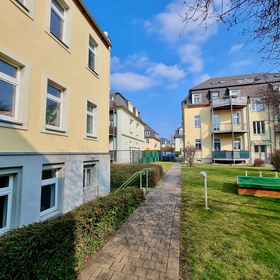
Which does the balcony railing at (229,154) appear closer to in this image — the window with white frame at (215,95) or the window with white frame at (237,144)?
the window with white frame at (237,144)

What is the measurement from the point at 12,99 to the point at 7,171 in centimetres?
165

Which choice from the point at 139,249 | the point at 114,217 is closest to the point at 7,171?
the point at 114,217

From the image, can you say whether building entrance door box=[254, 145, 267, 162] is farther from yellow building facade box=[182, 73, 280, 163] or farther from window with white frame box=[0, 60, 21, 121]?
window with white frame box=[0, 60, 21, 121]

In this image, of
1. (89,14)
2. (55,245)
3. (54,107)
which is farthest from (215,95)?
(55,245)

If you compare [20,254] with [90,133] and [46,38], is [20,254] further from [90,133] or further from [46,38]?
[90,133]

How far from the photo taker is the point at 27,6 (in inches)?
160

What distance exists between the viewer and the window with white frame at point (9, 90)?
3.45m

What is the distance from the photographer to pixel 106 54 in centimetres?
875

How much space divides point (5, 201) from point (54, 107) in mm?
2909

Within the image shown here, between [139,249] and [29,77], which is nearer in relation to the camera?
[139,249]

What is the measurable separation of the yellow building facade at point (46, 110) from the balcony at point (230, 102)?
20.2 m

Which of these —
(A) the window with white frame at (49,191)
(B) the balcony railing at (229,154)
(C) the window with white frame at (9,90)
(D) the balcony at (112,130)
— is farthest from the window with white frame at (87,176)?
(B) the balcony railing at (229,154)

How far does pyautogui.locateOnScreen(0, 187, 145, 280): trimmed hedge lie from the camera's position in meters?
1.69

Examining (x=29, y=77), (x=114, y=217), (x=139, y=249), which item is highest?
(x=29, y=77)
